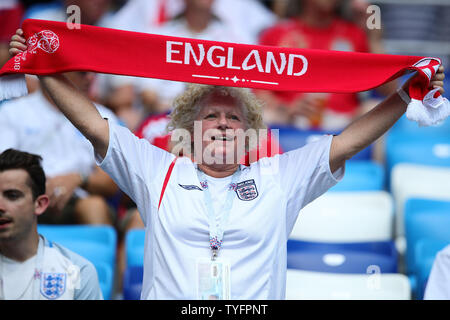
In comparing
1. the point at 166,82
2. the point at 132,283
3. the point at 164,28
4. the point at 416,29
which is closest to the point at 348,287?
the point at 132,283

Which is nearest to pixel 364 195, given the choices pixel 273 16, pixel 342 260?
pixel 342 260

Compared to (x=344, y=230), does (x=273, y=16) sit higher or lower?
higher

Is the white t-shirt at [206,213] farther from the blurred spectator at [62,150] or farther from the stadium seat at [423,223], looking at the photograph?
the blurred spectator at [62,150]

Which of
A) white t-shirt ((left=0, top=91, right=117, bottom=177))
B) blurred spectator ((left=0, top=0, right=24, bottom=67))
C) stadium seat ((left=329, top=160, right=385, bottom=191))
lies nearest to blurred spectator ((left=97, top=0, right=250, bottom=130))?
white t-shirt ((left=0, top=91, right=117, bottom=177))

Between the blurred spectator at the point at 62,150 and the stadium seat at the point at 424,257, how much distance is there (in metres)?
1.54

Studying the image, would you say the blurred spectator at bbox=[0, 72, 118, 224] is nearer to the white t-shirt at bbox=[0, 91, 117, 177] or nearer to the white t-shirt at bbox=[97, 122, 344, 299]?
the white t-shirt at bbox=[0, 91, 117, 177]

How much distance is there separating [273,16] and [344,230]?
2.27 m

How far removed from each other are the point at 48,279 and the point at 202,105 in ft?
2.81

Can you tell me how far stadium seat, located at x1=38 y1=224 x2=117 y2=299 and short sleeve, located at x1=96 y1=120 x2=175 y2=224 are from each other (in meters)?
0.53

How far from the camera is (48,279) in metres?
2.62

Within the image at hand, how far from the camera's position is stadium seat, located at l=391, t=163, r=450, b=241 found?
3.76 m

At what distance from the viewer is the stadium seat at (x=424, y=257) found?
294 centimetres
